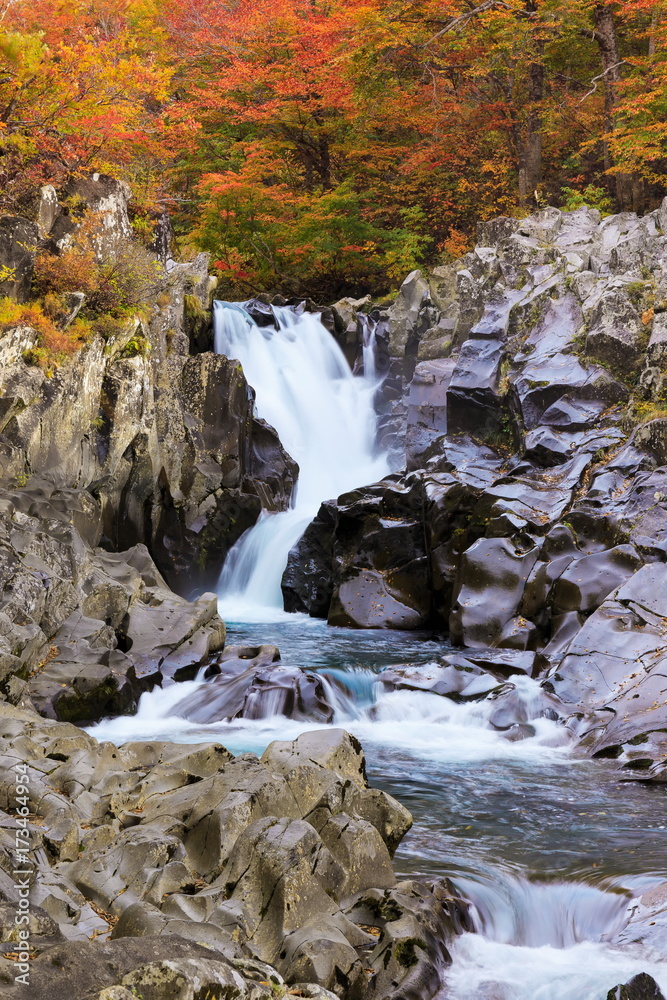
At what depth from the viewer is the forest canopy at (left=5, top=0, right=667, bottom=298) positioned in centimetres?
2153

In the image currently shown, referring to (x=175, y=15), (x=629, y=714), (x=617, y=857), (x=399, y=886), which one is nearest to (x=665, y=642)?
(x=629, y=714)

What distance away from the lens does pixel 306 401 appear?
21.0 metres

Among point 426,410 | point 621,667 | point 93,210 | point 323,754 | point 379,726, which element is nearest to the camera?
point 323,754

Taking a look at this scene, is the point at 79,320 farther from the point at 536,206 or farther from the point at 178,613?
the point at 536,206

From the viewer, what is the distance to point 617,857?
22.5 feet

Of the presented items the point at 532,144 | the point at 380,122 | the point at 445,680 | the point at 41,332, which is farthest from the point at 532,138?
the point at 445,680

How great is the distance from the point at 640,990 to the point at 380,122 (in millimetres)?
24572

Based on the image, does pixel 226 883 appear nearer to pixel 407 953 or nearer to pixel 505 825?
pixel 407 953

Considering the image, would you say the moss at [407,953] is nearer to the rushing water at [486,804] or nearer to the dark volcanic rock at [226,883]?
the dark volcanic rock at [226,883]

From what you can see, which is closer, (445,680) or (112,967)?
(112,967)

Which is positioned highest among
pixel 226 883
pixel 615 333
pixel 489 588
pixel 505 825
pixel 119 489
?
pixel 615 333

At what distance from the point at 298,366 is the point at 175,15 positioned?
12.7 m

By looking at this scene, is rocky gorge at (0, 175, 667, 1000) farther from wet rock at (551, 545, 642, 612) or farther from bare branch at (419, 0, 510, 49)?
bare branch at (419, 0, 510, 49)

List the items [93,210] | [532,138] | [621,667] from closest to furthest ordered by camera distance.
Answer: [621,667], [93,210], [532,138]
